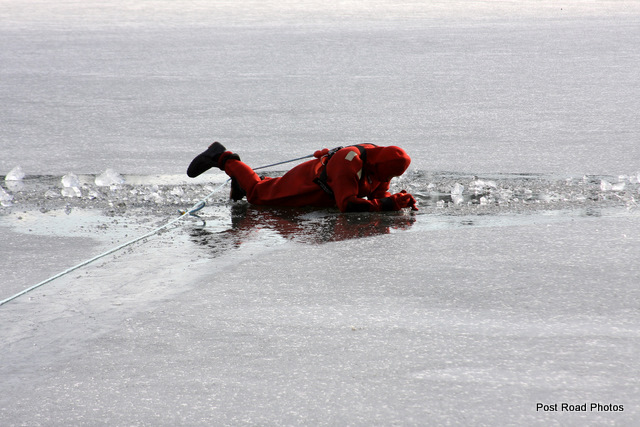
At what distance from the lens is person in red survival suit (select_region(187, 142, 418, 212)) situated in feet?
17.9

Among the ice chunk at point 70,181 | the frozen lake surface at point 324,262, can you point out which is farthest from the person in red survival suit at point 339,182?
the ice chunk at point 70,181

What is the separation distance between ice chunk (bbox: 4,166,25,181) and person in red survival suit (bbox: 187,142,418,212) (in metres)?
1.71

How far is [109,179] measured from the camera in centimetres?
661

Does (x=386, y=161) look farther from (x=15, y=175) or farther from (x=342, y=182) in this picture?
(x=15, y=175)

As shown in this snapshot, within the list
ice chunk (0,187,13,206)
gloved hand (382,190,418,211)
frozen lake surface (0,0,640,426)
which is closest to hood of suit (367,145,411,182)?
gloved hand (382,190,418,211)

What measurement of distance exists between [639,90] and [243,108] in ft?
17.1

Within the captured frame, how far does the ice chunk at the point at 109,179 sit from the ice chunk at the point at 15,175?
2.04ft

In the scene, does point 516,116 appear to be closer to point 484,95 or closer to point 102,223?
point 484,95

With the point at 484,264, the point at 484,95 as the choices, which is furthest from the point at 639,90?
the point at 484,264

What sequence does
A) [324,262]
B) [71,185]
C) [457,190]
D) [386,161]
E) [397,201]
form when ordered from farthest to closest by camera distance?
[71,185] < [457,190] < [397,201] < [386,161] < [324,262]

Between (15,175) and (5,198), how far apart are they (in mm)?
618

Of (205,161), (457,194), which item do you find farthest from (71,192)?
(457,194)

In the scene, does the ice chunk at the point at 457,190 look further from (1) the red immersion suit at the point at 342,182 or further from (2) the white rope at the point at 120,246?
(2) the white rope at the point at 120,246

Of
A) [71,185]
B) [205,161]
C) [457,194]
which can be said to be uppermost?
[205,161]
